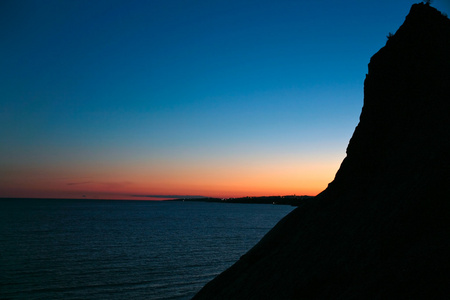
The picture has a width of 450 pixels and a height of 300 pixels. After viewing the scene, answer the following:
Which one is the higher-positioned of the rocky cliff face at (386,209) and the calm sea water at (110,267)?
the rocky cliff face at (386,209)

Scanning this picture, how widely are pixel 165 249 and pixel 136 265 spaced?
41.0 ft

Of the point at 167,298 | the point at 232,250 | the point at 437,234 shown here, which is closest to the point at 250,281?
the point at 437,234

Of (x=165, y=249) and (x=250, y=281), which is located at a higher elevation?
(x=250, y=281)

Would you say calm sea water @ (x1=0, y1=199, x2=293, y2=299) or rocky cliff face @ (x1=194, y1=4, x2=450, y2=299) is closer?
rocky cliff face @ (x1=194, y1=4, x2=450, y2=299)

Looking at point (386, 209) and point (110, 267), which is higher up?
point (386, 209)

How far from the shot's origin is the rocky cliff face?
6688 mm

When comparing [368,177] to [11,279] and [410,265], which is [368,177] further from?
[11,279]

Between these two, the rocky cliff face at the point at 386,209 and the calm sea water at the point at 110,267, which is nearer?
the rocky cliff face at the point at 386,209

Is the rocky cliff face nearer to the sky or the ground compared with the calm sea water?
nearer to the sky

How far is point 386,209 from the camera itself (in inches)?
330

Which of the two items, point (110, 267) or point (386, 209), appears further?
point (110, 267)

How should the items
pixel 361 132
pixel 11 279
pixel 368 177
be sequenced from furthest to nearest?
pixel 11 279 < pixel 361 132 < pixel 368 177

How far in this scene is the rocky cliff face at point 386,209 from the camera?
669 centimetres

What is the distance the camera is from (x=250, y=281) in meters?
11.5
